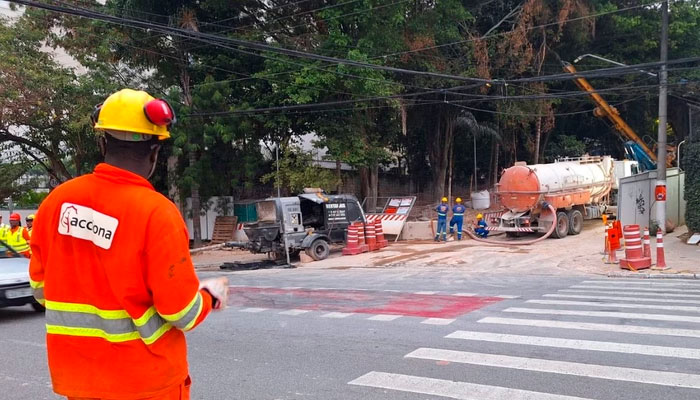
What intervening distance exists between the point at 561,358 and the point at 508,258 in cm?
1243

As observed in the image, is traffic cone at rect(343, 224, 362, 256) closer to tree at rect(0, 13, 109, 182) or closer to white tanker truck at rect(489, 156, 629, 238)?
white tanker truck at rect(489, 156, 629, 238)

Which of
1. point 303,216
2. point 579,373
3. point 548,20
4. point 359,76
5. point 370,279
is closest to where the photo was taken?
point 579,373

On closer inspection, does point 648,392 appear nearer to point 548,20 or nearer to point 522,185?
point 522,185

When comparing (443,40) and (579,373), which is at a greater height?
(443,40)

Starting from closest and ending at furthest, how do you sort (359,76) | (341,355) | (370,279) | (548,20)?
1. (341,355)
2. (370,279)
3. (359,76)
4. (548,20)

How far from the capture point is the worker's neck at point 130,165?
253 cm

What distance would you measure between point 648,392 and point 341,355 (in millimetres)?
3090

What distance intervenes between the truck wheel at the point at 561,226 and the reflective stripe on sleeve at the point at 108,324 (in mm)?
21349

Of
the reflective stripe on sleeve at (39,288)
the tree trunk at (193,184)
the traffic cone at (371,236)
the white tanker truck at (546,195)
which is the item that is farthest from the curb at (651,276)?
the tree trunk at (193,184)

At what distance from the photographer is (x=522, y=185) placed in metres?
21.5

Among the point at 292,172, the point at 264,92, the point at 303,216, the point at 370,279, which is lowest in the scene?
the point at 370,279

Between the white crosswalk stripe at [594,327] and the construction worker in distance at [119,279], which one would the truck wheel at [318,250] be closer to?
the white crosswalk stripe at [594,327]

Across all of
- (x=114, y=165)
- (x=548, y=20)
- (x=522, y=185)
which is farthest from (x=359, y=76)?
(x=114, y=165)

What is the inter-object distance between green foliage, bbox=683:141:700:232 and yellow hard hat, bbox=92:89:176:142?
19.8 metres
